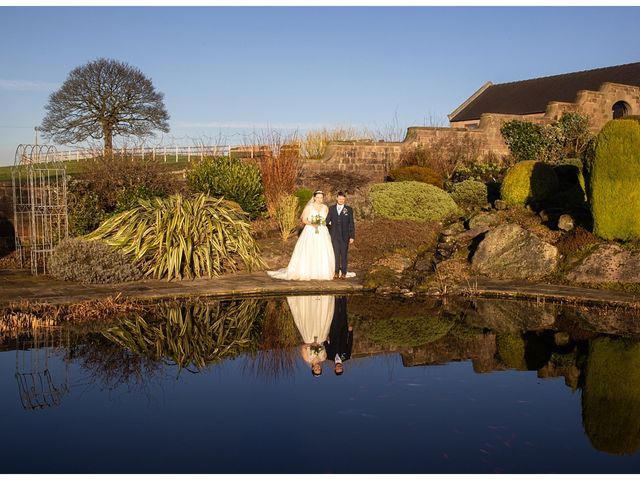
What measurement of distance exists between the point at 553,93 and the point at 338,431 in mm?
33954

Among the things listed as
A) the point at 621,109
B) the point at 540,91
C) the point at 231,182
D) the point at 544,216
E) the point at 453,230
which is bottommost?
the point at 453,230

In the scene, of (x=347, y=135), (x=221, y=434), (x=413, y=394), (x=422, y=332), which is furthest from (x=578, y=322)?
(x=347, y=135)

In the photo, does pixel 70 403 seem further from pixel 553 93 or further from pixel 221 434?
pixel 553 93

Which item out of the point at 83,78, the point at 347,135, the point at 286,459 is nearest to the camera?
the point at 286,459

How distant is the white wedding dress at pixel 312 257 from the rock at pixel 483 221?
4276 mm

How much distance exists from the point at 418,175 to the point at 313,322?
1235 cm

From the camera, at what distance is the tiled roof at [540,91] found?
35.2 metres

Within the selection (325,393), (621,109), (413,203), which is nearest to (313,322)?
(325,393)

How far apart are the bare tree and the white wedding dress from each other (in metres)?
30.1

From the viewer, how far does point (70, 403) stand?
269 inches

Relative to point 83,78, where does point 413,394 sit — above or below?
below

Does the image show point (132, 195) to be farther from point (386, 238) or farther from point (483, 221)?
point (483, 221)

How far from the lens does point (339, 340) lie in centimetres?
930

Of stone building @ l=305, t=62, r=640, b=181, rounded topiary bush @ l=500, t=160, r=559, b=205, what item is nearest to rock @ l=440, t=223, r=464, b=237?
rounded topiary bush @ l=500, t=160, r=559, b=205
